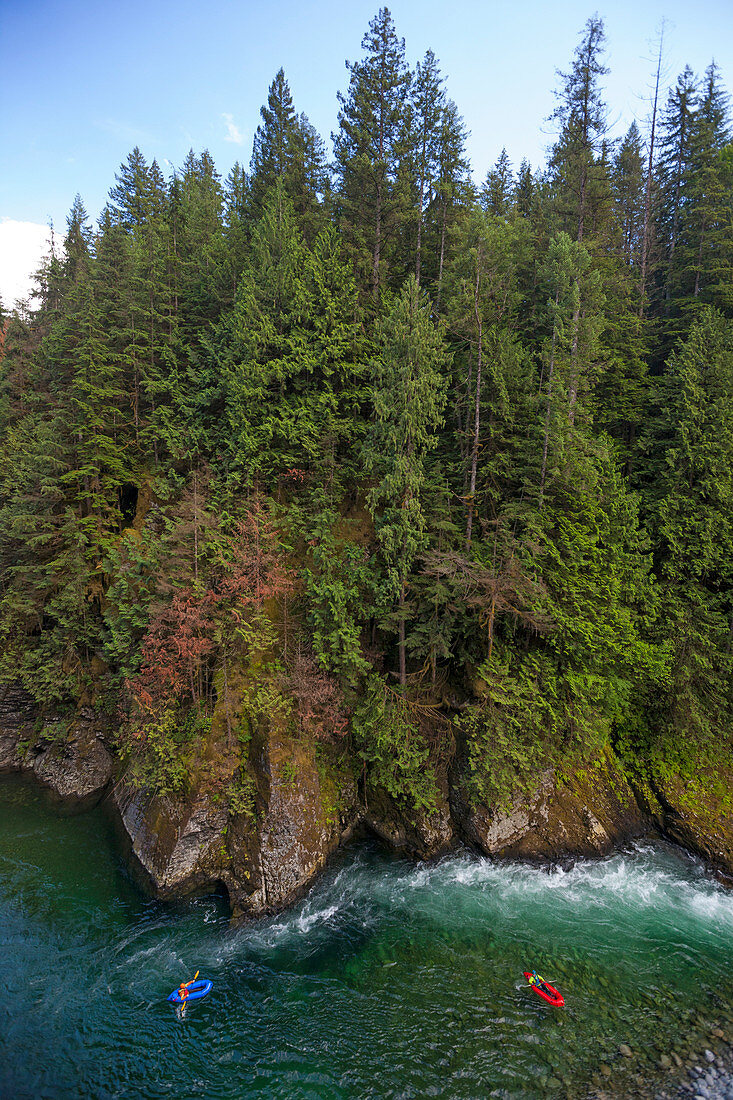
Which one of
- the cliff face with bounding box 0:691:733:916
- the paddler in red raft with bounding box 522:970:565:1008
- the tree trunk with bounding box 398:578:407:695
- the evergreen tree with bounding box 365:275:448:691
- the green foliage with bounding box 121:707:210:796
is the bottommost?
the paddler in red raft with bounding box 522:970:565:1008

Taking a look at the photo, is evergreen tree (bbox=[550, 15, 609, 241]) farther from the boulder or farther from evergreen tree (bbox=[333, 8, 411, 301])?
the boulder

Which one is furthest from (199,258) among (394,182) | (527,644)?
(527,644)

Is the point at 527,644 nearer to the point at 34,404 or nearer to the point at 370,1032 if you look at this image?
the point at 370,1032

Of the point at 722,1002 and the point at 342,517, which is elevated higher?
the point at 342,517

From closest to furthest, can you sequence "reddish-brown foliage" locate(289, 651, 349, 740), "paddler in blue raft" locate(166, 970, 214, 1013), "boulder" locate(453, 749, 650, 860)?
"paddler in blue raft" locate(166, 970, 214, 1013) < "boulder" locate(453, 749, 650, 860) < "reddish-brown foliage" locate(289, 651, 349, 740)

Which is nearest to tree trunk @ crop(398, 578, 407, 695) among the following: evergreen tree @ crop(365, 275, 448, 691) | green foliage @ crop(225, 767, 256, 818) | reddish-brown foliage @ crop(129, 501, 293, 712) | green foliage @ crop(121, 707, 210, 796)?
evergreen tree @ crop(365, 275, 448, 691)

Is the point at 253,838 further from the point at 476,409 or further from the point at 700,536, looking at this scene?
the point at 700,536
